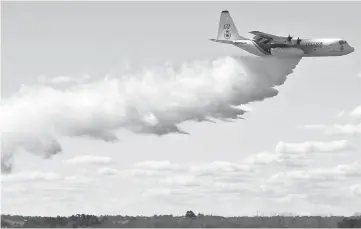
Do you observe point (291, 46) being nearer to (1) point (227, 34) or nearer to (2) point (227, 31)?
(1) point (227, 34)

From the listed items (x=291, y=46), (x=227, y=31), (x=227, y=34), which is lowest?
(x=291, y=46)

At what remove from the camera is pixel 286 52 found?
321 feet

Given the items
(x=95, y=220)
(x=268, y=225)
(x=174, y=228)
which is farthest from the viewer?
(x=95, y=220)

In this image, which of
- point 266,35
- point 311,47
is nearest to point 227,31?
point 266,35

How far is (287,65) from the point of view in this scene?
98.1 meters

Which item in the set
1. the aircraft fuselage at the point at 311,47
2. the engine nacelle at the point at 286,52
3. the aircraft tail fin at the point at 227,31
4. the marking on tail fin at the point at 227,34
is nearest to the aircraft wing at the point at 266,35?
the aircraft fuselage at the point at 311,47

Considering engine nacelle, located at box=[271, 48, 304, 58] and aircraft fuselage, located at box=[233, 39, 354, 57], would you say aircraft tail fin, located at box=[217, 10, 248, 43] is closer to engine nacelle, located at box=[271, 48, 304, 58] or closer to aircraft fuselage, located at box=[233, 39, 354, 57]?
aircraft fuselage, located at box=[233, 39, 354, 57]

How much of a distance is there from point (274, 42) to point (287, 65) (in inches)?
129

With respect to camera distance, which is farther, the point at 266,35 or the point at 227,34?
the point at 227,34

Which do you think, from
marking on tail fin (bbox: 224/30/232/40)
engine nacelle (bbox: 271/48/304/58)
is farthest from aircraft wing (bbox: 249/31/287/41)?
marking on tail fin (bbox: 224/30/232/40)

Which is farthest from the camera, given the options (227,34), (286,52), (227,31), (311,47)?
(227,31)

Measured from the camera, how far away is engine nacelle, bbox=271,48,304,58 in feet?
320

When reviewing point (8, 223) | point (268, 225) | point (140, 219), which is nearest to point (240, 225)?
point (268, 225)

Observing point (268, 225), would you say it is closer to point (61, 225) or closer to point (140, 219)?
point (140, 219)
